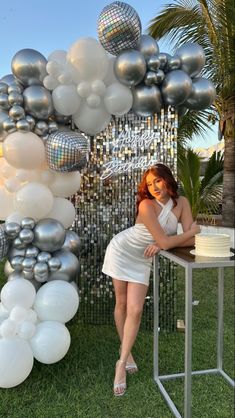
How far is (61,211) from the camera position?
8.34 ft

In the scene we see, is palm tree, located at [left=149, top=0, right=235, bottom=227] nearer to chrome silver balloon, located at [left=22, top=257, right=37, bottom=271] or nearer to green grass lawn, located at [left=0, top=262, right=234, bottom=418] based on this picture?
green grass lawn, located at [left=0, top=262, right=234, bottom=418]

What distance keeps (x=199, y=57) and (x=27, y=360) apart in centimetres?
224

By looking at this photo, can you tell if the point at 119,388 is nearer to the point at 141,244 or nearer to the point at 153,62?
the point at 141,244

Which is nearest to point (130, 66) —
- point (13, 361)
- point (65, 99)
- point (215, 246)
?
point (65, 99)

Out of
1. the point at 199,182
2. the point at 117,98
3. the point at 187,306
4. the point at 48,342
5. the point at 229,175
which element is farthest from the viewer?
the point at 229,175

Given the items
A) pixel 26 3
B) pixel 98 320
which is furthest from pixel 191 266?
pixel 26 3

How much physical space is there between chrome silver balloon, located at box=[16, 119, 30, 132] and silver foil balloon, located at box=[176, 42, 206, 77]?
1156mm

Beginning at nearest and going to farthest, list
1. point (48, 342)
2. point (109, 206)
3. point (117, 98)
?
point (48, 342)
point (117, 98)
point (109, 206)

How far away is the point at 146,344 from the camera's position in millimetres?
2969

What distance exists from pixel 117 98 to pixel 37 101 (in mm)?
531

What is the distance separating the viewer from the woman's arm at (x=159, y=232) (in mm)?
2053

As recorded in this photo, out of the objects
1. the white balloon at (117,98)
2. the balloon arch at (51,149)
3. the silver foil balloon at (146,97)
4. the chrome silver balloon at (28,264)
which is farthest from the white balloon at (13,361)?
the silver foil balloon at (146,97)

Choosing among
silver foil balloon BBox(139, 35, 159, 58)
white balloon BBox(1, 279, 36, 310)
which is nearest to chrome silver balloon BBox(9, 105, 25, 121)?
silver foil balloon BBox(139, 35, 159, 58)

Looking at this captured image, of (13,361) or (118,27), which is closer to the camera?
(13,361)
